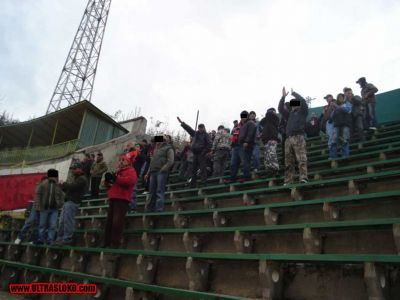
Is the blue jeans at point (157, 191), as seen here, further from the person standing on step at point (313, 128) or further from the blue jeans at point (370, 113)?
the blue jeans at point (370, 113)

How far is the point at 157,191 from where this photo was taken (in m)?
6.62

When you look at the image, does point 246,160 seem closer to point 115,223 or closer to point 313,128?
point 115,223

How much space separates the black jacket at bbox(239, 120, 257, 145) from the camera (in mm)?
7355

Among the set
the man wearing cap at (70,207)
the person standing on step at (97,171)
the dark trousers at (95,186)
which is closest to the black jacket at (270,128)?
the man wearing cap at (70,207)

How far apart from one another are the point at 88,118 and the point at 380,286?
52.3 feet

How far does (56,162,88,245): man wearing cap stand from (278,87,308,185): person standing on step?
377 centimetres

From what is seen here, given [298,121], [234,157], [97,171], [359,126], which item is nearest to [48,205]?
[97,171]

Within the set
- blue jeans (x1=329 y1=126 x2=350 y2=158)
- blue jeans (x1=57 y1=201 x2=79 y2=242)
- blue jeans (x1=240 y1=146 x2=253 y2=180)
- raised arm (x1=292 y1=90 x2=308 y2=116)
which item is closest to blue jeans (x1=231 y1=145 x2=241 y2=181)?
blue jeans (x1=240 y1=146 x2=253 y2=180)

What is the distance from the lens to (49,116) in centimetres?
1753

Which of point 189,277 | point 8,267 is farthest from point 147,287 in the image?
point 8,267

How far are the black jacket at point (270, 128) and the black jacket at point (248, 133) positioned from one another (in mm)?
196

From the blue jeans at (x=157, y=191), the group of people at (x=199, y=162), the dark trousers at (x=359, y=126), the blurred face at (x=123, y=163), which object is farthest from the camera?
the dark trousers at (x=359, y=126)

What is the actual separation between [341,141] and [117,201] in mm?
4834

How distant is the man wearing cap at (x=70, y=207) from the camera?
635cm
